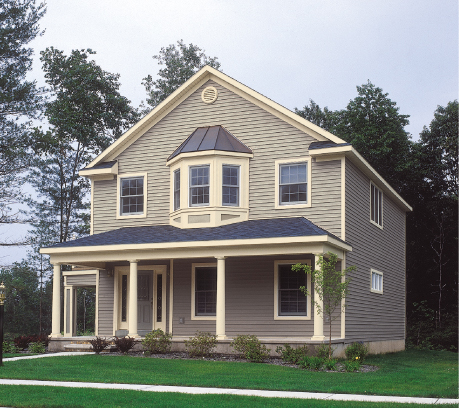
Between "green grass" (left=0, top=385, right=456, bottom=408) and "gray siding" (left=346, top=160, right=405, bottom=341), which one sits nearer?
"green grass" (left=0, top=385, right=456, bottom=408)

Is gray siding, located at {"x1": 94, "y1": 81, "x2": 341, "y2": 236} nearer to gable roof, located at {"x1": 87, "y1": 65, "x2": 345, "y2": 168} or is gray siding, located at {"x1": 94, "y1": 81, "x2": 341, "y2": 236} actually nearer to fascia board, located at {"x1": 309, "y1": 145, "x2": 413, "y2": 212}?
gable roof, located at {"x1": 87, "y1": 65, "x2": 345, "y2": 168}

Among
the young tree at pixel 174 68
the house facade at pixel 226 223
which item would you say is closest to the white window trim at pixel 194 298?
the house facade at pixel 226 223

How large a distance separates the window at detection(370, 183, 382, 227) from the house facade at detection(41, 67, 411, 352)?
112mm

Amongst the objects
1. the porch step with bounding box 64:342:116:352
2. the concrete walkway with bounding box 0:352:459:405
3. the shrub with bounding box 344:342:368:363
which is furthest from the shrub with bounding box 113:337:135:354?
the shrub with bounding box 344:342:368:363

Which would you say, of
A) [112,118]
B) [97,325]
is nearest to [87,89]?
[112,118]

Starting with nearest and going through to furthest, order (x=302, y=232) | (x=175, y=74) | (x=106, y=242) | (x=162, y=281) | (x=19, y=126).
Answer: (x=302, y=232), (x=106, y=242), (x=162, y=281), (x=19, y=126), (x=175, y=74)

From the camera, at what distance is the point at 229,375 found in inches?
536

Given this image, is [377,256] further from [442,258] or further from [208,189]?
[442,258]

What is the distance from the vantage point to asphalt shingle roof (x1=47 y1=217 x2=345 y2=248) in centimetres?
1798

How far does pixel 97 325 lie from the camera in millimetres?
22422

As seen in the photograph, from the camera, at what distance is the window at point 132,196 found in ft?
73.8

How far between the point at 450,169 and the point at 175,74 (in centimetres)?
2081

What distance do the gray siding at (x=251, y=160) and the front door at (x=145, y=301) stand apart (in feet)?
6.32

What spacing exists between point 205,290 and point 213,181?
144 inches
